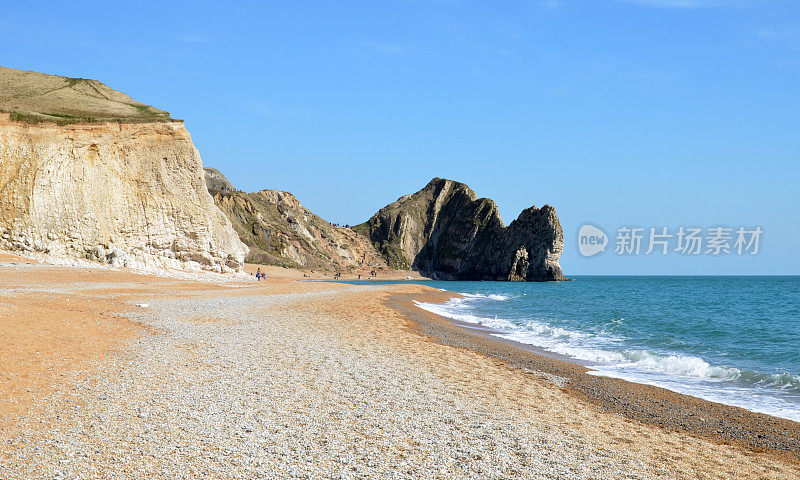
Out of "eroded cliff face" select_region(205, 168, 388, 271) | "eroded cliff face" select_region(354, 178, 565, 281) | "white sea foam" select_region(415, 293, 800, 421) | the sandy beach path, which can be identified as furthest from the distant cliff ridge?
"eroded cliff face" select_region(354, 178, 565, 281)

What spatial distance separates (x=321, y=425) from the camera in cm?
816

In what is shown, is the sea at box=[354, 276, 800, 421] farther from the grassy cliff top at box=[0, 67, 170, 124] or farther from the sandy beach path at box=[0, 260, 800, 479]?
the grassy cliff top at box=[0, 67, 170, 124]

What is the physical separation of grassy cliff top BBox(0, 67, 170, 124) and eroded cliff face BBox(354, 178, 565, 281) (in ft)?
321

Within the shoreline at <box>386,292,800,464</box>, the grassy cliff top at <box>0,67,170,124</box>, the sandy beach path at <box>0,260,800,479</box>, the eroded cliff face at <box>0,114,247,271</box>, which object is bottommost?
the sandy beach path at <box>0,260,800,479</box>

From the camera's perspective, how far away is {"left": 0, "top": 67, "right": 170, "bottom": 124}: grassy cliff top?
145 feet

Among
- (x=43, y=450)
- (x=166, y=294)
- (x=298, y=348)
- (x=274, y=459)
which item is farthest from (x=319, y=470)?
(x=166, y=294)

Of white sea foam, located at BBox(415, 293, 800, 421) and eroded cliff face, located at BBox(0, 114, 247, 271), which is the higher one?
eroded cliff face, located at BBox(0, 114, 247, 271)

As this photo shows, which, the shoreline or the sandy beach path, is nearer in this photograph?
the sandy beach path

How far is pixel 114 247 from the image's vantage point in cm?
4419

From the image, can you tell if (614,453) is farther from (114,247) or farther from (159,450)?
(114,247)

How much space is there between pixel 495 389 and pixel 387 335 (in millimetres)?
7591

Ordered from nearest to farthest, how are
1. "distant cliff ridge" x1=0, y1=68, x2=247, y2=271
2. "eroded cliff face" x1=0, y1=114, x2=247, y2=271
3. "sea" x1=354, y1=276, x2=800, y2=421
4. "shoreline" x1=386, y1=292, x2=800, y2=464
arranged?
"shoreline" x1=386, y1=292, x2=800, y2=464, "sea" x1=354, y1=276, x2=800, y2=421, "eroded cliff face" x1=0, y1=114, x2=247, y2=271, "distant cliff ridge" x1=0, y1=68, x2=247, y2=271

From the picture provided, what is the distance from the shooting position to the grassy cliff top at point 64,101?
44.1m

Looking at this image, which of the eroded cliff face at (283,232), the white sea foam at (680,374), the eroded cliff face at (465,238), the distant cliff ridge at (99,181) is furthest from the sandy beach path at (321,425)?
the eroded cliff face at (465,238)
